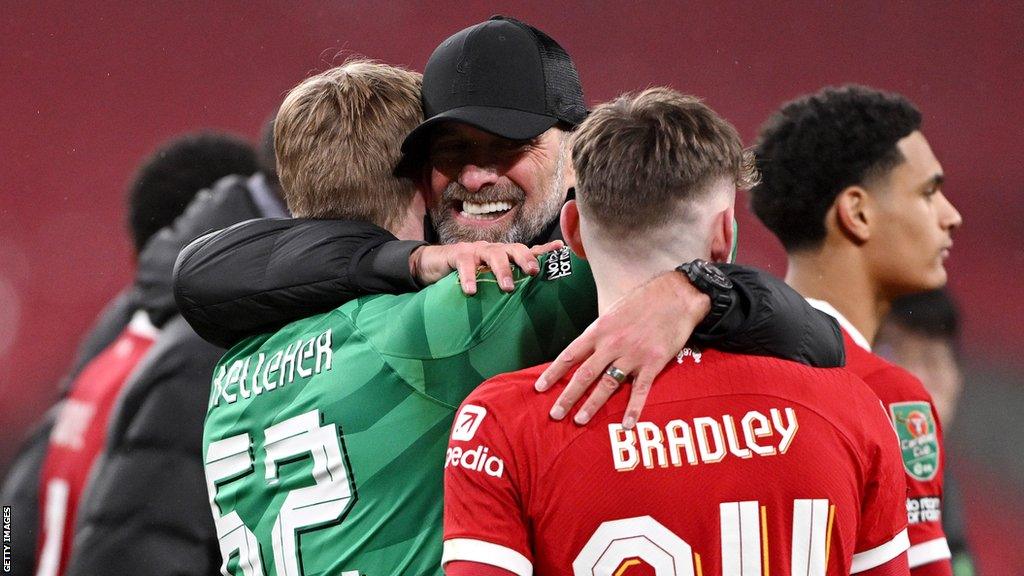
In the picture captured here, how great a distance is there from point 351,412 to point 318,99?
0.42 meters

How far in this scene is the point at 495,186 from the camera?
161cm

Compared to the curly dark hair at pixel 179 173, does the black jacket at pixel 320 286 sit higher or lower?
higher

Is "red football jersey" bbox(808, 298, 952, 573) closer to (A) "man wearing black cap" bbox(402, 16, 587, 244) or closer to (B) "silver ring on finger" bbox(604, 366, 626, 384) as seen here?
(A) "man wearing black cap" bbox(402, 16, 587, 244)

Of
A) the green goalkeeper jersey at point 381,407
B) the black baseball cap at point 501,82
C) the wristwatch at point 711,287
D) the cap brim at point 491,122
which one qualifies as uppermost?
the black baseball cap at point 501,82

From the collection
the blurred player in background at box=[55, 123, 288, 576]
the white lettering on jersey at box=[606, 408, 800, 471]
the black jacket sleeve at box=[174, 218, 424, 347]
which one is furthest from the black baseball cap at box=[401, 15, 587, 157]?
the blurred player in background at box=[55, 123, 288, 576]

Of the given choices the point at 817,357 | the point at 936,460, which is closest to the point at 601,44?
the point at 936,460

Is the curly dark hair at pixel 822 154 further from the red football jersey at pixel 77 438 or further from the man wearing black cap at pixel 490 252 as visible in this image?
the red football jersey at pixel 77 438

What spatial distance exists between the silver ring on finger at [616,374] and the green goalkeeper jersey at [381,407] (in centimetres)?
17

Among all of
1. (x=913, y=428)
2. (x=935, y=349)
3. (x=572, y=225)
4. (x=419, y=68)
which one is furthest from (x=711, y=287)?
(x=935, y=349)

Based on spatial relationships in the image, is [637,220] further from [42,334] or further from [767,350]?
[42,334]

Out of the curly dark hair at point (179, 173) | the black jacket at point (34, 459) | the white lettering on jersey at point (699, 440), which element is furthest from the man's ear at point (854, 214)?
the black jacket at point (34, 459)

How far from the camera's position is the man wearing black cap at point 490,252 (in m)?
1.08

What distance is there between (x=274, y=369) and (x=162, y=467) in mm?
1697

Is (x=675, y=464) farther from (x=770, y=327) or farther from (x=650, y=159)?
(x=650, y=159)
